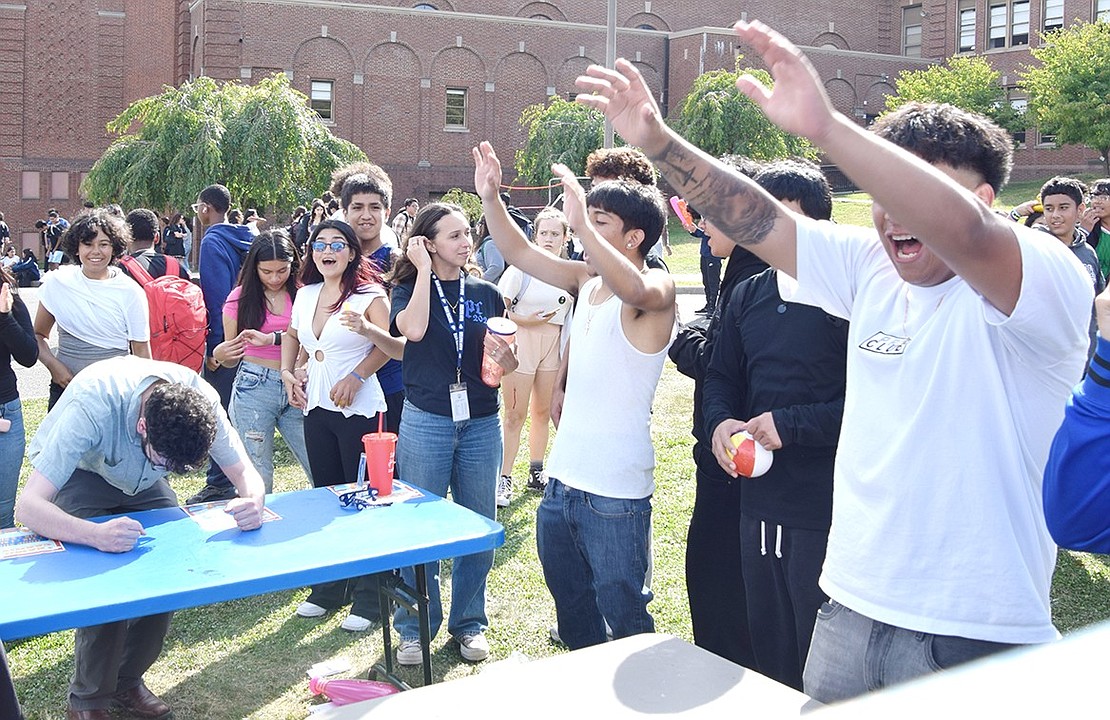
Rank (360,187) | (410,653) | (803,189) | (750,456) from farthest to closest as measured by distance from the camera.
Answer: (360,187)
(410,653)
(803,189)
(750,456)

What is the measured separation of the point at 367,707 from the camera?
7.98 feet

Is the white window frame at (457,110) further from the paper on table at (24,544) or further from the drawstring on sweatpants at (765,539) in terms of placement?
the drawstring on sweatpants at (765,539)

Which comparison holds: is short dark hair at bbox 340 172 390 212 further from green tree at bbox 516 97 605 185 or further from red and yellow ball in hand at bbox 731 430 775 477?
green tree at bbox 516 97 605 185

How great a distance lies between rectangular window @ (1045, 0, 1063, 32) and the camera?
45312 mm

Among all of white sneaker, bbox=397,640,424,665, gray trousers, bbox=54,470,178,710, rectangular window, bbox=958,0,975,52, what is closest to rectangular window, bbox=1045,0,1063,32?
rectangular window, bbox=958,0,975,52

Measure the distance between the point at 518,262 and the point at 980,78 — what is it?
140 feet

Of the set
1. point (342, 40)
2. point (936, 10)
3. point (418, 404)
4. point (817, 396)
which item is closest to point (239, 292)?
point (418, 404)

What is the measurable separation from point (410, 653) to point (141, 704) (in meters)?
1.14

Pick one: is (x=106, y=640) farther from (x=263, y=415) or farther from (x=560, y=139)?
(x=560, y=139)

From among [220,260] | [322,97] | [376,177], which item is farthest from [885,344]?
[322,97]

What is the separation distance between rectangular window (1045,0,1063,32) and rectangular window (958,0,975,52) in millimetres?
3448

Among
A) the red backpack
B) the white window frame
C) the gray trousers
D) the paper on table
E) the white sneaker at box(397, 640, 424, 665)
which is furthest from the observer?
the white window frame

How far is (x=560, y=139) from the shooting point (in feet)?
121

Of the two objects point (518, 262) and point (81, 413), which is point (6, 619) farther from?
point (518, 262)
